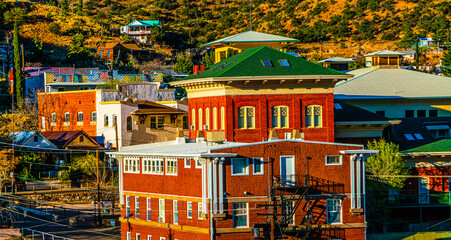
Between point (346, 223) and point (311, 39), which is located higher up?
point (311, 39)

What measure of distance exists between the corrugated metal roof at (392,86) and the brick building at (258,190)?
2742 cm

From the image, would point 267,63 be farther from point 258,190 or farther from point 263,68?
point 258,190

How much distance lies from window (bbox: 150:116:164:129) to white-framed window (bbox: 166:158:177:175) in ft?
115

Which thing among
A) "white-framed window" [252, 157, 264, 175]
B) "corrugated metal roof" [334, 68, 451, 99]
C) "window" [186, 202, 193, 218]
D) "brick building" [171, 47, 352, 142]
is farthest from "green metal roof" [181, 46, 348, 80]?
"corrugated metal roof" [334, 68, 451, 99]

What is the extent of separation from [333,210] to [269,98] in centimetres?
1244

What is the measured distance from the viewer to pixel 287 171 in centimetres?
4912

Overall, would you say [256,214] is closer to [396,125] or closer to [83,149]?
[396,125]

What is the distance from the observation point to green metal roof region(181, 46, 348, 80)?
196 ft

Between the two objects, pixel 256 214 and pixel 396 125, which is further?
pixel 396 125

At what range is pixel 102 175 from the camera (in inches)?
3110

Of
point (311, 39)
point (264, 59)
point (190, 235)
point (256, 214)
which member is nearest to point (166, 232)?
point (190, 235)

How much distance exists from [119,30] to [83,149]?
303 ft

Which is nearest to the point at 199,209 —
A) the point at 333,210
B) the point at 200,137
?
the point at 333,210

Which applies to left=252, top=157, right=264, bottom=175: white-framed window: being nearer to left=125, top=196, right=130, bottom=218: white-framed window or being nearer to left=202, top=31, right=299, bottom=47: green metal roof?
left=125, top=196, right=130, bottom=218: white-framed window
